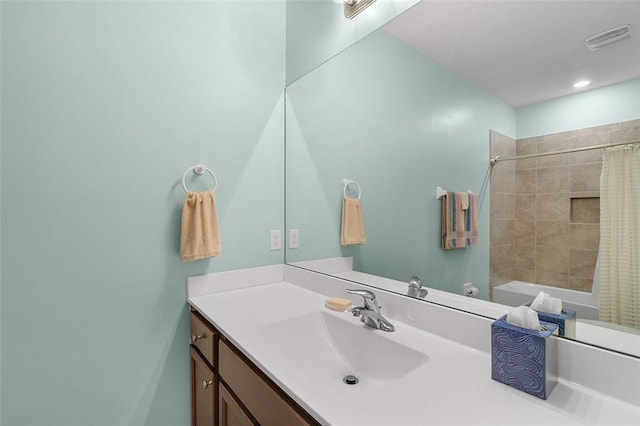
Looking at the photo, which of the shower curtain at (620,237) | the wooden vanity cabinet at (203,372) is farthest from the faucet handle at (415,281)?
the wooden vanity cabinet at (203,372)

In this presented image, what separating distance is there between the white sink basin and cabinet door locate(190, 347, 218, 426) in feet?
1.06

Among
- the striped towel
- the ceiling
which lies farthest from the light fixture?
the striped towel

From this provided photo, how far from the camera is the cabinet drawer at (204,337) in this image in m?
1.11

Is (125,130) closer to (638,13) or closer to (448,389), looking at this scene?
(448,389)

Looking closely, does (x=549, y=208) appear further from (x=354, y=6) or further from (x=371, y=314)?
(x=354, y=6)

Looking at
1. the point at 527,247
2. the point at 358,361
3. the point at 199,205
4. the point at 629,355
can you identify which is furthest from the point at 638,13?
the point at 199,205

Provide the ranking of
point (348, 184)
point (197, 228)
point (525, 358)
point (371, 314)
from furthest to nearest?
point (348, 184), point (197, 228), point (371, 314), point (525, 358)

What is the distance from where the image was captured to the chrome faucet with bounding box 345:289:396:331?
3.36 ft

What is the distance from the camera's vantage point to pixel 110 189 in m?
1.20

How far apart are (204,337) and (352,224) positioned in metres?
0.76

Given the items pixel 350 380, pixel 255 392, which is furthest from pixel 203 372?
pixel 350 380

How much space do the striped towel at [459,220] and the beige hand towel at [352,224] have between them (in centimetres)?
38

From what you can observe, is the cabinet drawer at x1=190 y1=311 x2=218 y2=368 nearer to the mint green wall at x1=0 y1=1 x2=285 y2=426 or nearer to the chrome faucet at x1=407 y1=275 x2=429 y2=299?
the mint green wall at x1=0 y1=1 x2=285 y2=426

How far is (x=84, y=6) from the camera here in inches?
44.9
